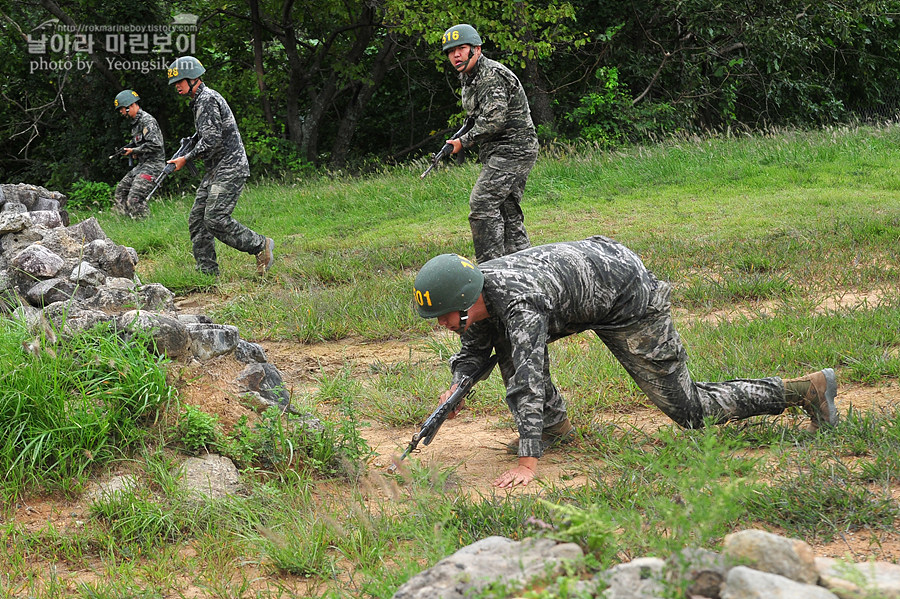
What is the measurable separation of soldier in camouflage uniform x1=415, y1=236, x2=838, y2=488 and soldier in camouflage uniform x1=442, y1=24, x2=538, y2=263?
3101 mm

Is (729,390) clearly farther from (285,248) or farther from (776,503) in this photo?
(285,248)

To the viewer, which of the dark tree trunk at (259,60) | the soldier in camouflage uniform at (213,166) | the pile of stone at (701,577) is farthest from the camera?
the dark tree trunk at (259,60)

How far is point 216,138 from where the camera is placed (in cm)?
854

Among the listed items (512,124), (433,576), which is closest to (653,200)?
(512,124)

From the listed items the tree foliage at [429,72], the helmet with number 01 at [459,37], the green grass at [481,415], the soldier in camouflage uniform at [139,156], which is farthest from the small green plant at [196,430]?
the tree foliage at [429,72]

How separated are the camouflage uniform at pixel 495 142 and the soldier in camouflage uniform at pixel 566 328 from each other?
3093 millimetres

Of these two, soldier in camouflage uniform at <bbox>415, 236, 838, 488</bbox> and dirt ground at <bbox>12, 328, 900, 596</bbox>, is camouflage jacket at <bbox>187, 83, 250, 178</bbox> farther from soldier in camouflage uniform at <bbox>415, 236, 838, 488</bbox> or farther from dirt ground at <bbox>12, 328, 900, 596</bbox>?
soldier in camouflage uniform at <bbox>415, 236, 838, 488</bbox>

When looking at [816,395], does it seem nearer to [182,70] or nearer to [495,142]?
[495,142]

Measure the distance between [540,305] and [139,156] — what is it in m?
11.5

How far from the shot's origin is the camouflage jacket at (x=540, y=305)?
3.86m

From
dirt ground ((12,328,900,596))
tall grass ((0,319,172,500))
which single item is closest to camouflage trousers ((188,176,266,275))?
dirt ground ((12,328,900,596))

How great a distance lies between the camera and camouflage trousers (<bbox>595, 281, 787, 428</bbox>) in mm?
4180

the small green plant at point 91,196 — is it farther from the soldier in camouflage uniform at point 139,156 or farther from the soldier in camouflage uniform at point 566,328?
the soldier in camouflage uniform at point 566,328

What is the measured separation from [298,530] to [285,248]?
280 inches
